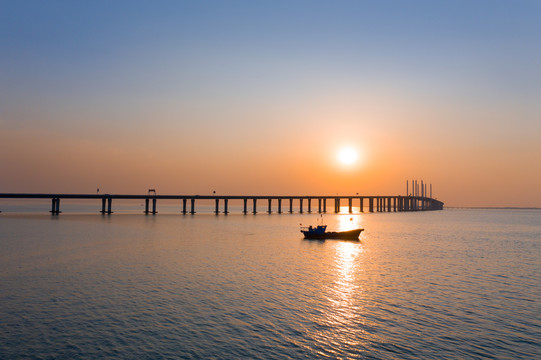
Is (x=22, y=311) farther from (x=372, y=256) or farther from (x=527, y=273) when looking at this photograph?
(x=527, y=273)

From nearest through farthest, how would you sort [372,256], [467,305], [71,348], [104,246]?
[71,348]
[467,305]
[372,256]
[104,246]

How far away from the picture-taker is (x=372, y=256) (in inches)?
2341

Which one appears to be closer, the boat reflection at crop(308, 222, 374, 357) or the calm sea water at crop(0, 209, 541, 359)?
the calm sea water at crop(0, 209, 541, 359)

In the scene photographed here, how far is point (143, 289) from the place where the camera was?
33750 mm

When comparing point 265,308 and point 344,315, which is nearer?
point 344,315

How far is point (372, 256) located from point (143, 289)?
38540 mm

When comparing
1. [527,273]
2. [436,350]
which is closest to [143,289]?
[436,350]

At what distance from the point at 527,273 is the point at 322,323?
110ft

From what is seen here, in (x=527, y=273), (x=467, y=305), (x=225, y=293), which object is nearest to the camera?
(x=467, y=305)

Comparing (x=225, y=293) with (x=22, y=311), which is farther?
(x=225, y=293)

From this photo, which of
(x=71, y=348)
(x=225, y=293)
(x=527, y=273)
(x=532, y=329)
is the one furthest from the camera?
(x=527, y=273)

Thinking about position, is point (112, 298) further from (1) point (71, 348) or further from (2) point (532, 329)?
(2) point (532, 329)

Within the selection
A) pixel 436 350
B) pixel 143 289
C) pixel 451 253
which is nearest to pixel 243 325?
pixel 436 350

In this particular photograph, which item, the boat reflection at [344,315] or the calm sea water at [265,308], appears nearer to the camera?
the calm sea water at [265,308]
